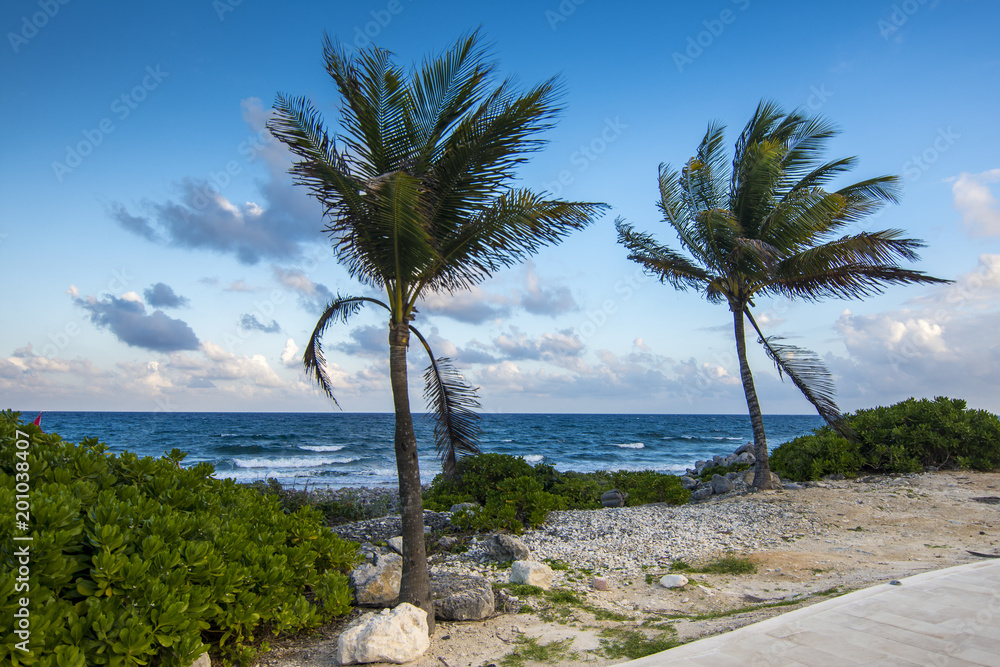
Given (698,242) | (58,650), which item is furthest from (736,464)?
(58,650)

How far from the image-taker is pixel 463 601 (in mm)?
5281

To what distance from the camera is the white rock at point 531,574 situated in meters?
6.38

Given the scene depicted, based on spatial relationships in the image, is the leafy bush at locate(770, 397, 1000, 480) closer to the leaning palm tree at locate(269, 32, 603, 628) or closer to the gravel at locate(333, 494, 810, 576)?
the gravel at locate(333, 494, 810, 576)

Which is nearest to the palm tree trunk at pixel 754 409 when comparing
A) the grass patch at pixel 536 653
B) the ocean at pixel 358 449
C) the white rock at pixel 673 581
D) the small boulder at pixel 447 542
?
the white rock at pixel 673 581

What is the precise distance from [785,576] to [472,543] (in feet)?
14.2

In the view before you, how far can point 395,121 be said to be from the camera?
5.21m

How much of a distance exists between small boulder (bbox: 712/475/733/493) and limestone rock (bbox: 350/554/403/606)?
32.1ft

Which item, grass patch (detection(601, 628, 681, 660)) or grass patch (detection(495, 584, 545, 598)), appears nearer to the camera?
grass patch (detection(601, 628, 681, 660))

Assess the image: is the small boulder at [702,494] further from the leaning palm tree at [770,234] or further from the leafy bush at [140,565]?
the leafy bush at [140,565]

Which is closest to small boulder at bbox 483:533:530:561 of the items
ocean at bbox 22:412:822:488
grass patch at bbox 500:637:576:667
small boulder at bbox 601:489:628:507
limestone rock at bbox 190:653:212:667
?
grass patch at bbox 500:637:576:667

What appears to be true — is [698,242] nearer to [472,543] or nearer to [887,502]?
[887,502]

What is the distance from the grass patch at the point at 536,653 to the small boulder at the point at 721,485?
9711mm

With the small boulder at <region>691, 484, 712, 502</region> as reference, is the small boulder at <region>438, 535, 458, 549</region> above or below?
above

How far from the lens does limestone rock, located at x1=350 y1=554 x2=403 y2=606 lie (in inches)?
221
